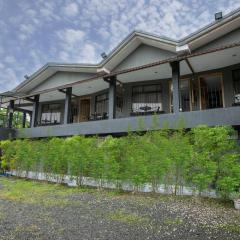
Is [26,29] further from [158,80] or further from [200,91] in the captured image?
[200,91]

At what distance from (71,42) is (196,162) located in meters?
18.0

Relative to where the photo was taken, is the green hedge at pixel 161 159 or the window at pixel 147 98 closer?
the green hedge at pixel 161 159

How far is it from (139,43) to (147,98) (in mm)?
2904

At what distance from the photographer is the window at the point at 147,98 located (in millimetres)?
13914

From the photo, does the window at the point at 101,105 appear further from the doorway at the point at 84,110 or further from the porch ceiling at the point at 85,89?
the doorway at the point at 84,110

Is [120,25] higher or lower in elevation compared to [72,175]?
higher

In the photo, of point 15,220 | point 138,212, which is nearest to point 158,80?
point 138,212

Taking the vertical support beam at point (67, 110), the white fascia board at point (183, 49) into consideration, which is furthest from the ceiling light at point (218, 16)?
the vertical support beam at point (67, 110)

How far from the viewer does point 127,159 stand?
28.9ft

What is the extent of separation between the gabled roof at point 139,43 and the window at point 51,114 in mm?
2212

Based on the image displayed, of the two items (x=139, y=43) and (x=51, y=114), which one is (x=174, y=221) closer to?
(x=139, y=43)

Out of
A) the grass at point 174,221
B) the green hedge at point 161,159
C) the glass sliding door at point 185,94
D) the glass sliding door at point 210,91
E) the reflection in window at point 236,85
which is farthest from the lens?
the glass sliding door at point 185,94

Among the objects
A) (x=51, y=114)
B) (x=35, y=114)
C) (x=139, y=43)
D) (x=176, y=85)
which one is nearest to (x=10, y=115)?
(x=35, y=114)

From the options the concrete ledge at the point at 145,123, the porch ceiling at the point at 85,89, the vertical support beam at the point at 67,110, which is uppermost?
the porch ceiling at the point at 85,89
